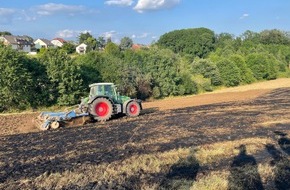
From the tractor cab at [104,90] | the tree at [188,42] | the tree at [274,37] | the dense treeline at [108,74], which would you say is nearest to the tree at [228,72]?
the dense treeline at [108,74]

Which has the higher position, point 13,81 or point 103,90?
point 13,81

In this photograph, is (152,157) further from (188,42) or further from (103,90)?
(188,42)

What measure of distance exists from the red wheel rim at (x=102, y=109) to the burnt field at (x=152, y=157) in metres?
1.24

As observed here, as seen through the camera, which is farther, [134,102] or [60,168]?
[134,102]

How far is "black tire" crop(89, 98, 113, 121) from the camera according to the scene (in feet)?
48.1

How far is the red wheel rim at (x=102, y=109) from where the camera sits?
14828mm

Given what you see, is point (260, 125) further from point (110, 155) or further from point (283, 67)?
point (283, 67)

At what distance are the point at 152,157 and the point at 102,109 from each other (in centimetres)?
674

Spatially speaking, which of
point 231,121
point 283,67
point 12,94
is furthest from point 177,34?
point 231,121

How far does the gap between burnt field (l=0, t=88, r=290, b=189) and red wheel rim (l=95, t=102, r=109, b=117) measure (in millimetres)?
1236

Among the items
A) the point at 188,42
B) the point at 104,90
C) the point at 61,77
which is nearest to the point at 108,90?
the point at 104,90

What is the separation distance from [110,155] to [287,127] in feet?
22.9

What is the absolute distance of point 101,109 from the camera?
49.0ft

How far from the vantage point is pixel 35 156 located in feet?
30.3
